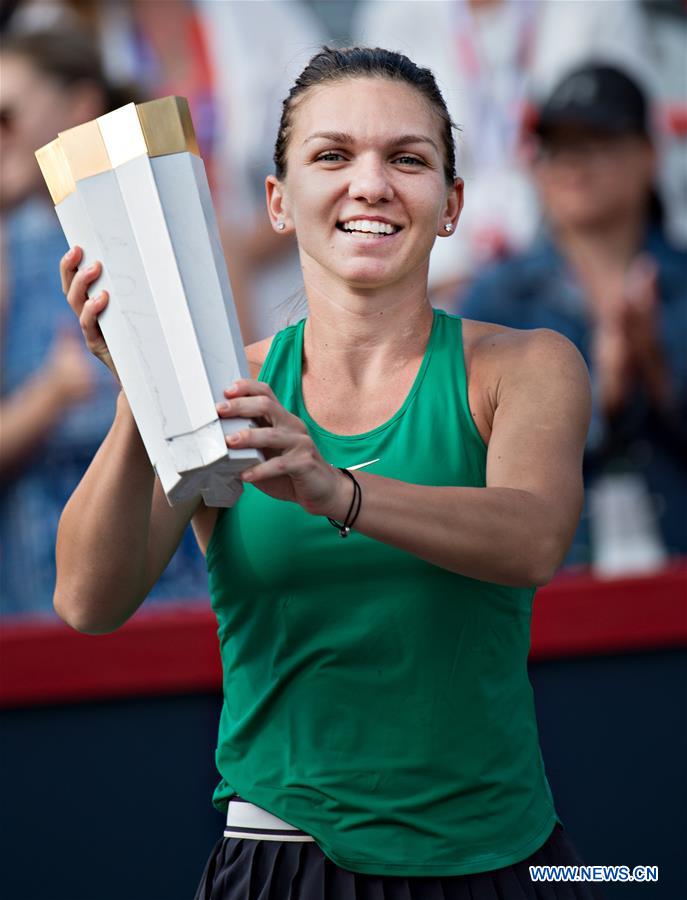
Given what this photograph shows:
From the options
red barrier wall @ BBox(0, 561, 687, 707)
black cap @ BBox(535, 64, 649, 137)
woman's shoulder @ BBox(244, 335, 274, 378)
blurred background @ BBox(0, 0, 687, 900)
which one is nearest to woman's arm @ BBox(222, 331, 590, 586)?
woman's shoulder @ BBox(244, 335, 274, 378)

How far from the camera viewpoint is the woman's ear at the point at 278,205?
1344 mm

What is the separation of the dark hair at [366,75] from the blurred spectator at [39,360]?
2.29 m

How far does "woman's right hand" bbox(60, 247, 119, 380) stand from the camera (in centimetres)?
112

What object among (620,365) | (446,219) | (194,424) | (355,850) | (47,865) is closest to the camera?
(194,424)

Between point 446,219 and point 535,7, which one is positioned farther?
point 535,7

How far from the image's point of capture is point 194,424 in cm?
106

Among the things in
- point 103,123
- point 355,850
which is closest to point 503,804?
point 355,850

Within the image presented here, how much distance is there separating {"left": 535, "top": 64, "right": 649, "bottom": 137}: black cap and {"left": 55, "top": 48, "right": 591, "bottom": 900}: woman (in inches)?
95.5

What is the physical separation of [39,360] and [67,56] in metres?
0.92

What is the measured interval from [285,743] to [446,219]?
0.57 m

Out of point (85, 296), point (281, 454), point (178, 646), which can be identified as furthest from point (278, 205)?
point (178, 646)

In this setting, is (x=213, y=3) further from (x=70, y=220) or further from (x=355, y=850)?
(x=355, y=850)

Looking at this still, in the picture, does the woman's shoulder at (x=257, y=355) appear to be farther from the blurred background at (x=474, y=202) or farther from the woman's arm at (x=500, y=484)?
the blurred background at (x=474, y=202)

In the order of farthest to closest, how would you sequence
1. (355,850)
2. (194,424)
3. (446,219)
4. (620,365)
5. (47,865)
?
(620,365)
(47,865)
(446,219)
(355,850)
(194,424)
